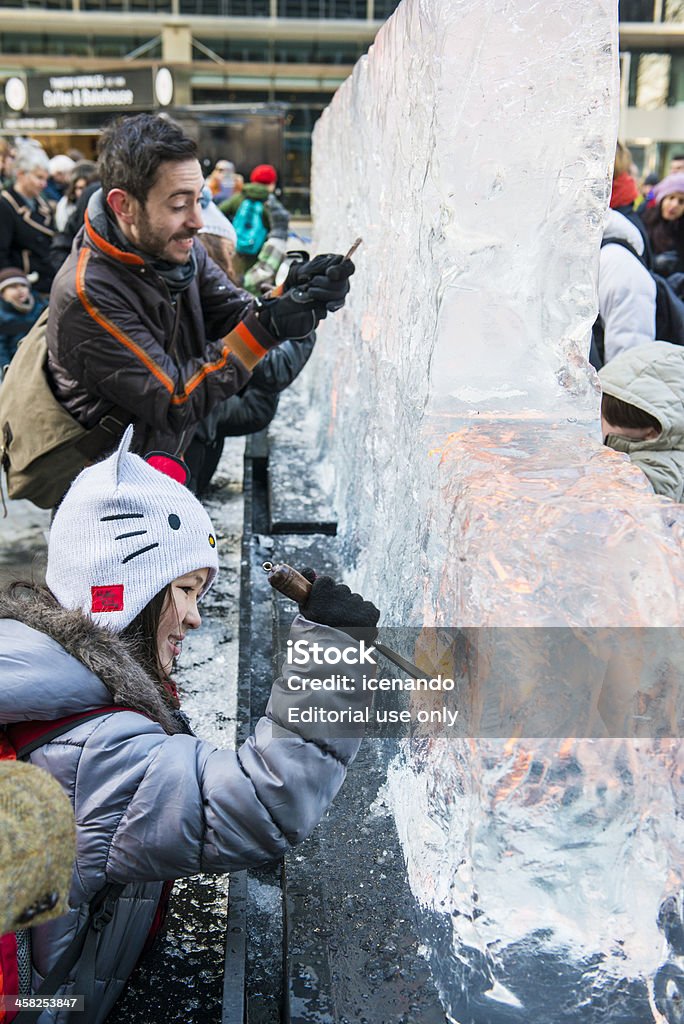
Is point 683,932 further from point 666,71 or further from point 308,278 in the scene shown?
point 666,71

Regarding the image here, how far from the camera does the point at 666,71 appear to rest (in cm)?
2586

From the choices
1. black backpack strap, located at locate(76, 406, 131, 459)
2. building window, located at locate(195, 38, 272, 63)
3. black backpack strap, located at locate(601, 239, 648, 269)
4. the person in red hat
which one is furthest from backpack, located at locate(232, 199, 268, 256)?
building window, located at locate(195, 38, 272, 63)

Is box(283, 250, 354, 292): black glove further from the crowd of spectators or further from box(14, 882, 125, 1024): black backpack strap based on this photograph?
box(14, 882, 125, 1024): black backpack strap

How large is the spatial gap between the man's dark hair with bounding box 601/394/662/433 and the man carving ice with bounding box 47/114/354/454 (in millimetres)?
775

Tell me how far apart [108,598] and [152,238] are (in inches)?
56.4

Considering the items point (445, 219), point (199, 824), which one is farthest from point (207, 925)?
point (445, 219)

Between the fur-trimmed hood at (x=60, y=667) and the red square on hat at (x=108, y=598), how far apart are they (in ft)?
0.17

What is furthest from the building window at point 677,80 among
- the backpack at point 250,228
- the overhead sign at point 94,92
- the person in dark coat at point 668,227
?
the person in dark coat at point 668,227

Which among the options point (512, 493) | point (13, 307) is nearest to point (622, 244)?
point (512, 493)

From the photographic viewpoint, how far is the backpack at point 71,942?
132 centimetres

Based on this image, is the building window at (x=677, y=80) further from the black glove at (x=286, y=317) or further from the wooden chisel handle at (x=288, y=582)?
the wooden chisel handle at (x=288, y=582)

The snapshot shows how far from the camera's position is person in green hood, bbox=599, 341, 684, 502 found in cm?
222

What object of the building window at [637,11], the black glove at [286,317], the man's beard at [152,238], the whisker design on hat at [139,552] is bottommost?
the whisker design on hat at [139,552]

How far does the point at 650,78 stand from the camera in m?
25.9
